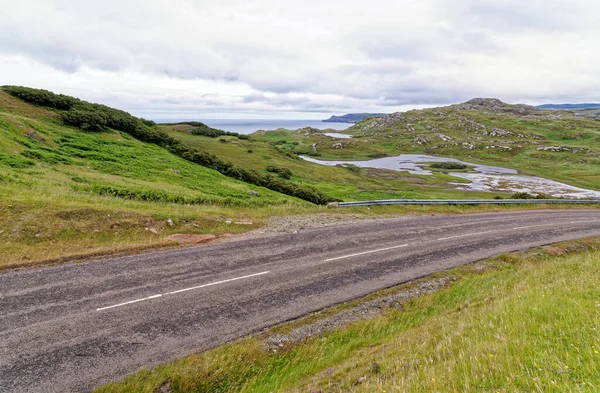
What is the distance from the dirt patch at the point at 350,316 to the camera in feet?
30.1

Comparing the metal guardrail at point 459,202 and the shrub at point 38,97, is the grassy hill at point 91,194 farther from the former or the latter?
the metal guardrail at point 459,202

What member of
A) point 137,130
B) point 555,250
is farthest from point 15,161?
point 555,250

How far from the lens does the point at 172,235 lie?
1670cm

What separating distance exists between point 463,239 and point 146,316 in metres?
19.0

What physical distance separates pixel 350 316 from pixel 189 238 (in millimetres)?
9592

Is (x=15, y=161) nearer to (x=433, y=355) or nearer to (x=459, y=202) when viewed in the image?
(x=433, y=355)

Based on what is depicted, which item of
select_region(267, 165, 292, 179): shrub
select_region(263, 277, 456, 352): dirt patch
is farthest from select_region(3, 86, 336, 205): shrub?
select_region(263, 277, 456, 352): dirt patch

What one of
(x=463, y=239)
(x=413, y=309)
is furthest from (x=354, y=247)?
(x=463, y=239)

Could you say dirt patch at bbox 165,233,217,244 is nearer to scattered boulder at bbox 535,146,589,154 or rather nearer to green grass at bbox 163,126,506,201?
green grass at bbox 163,126,506,201

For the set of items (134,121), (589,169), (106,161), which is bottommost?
(589,169)

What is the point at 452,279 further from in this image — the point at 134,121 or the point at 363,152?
the point at 363,152

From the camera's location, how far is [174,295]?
35.6 ft

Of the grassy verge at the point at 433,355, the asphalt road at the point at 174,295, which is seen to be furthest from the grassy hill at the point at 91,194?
the grassy verge at the point at 433,355

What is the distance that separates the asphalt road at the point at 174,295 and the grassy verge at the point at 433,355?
89cm
